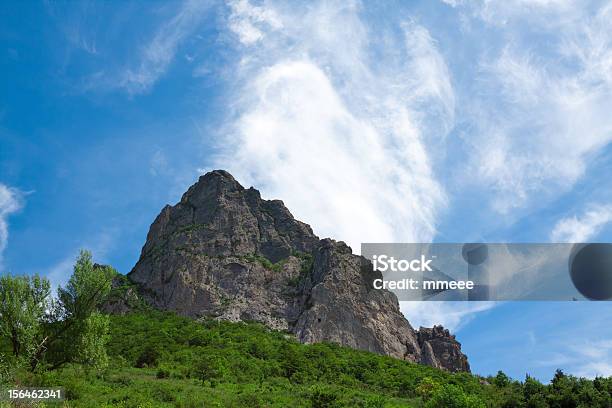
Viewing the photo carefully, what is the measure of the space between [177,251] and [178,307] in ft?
47.0

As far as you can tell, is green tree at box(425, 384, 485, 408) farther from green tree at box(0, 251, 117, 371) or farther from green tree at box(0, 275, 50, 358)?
green tree at box(0, 275, 50, 358)

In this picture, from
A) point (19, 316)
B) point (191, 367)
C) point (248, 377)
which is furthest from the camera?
point (248, 377)

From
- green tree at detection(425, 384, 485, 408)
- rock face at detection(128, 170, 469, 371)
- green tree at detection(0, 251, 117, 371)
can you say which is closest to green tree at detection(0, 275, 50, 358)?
green tree at detection(0, 251, 117, 371)

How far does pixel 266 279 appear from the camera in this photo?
123625 mm

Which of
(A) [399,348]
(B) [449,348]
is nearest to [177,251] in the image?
(A) [399,348]

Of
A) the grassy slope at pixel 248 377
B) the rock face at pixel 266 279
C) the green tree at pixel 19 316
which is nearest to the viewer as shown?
the green tree at pixel 19 316

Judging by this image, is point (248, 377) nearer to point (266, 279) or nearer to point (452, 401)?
point (452, 401)

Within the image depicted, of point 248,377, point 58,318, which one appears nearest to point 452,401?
point 248,377

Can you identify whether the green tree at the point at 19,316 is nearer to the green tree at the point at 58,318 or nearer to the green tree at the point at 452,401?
the green tree at the point at 58,318

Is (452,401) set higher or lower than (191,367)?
lower

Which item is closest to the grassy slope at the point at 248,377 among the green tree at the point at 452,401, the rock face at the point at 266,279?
the green tree at the point at 452,401

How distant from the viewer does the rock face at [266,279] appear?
110 metres

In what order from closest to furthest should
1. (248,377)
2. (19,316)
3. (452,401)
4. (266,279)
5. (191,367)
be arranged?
(19,316)
(452,401)
(191,367)
(248,377)
(266,279)

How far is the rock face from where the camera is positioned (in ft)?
360
